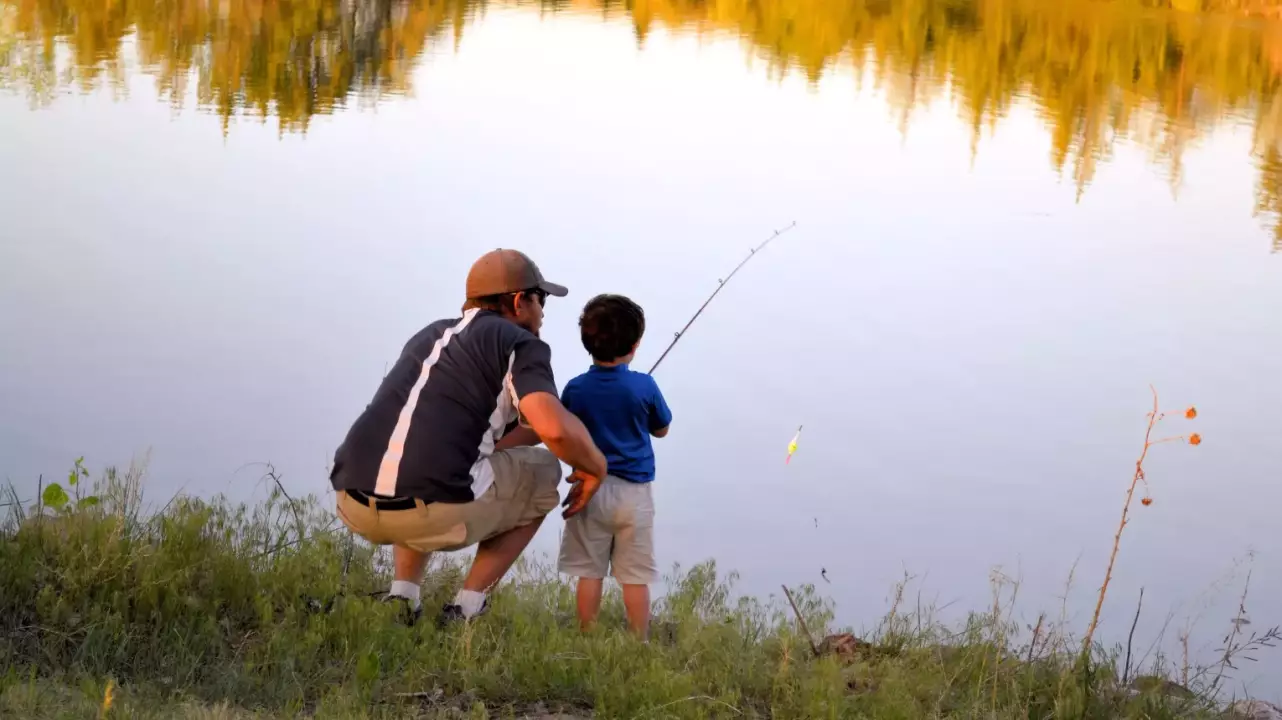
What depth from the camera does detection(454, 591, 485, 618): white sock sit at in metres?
4.37

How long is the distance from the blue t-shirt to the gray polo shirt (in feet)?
0.96

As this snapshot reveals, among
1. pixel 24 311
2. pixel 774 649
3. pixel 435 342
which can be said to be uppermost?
pixel 435 342

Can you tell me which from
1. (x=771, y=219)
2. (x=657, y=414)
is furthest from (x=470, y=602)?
(x=771, y=219)

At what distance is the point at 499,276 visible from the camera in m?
4.36

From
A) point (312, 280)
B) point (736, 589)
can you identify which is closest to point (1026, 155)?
point (312, 280)

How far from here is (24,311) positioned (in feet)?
28.1

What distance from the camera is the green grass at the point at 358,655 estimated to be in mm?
3789

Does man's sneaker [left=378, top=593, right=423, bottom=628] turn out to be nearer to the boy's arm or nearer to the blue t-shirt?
the blue t-shirt

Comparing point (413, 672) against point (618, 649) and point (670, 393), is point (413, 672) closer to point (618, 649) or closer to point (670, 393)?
point (618, 649)

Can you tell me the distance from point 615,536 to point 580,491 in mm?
286

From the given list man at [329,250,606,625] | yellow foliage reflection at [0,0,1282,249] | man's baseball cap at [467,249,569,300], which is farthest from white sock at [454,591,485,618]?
yellow foliage reflection at [0,0,1282,249]

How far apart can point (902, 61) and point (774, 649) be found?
12678mm

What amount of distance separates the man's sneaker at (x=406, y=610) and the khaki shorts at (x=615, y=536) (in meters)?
0.48

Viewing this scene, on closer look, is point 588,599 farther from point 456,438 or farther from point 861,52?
point 861,52
